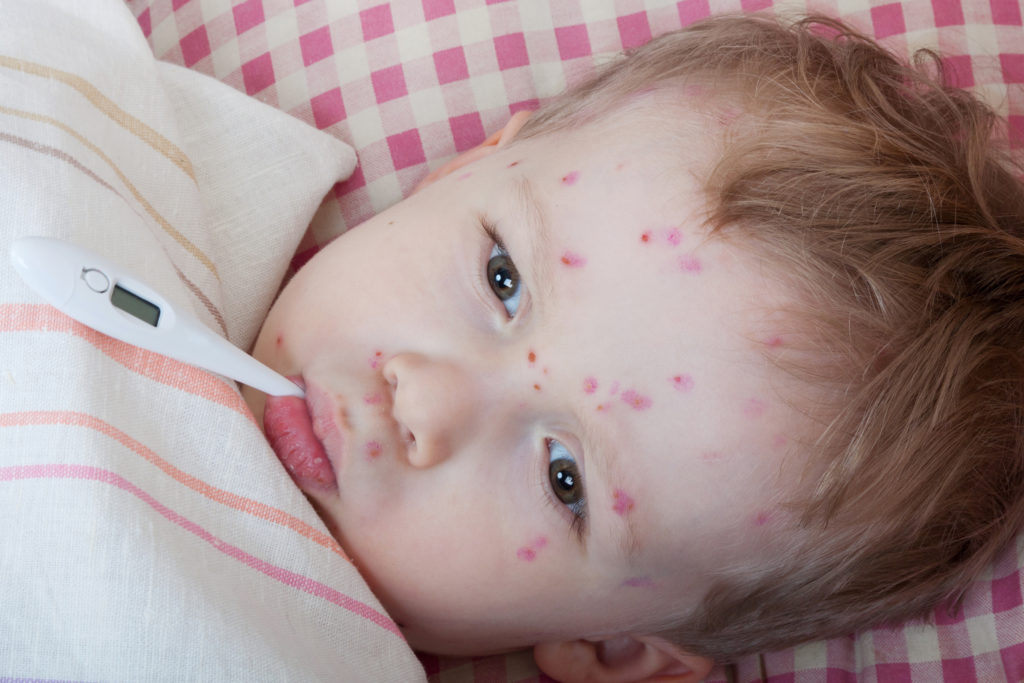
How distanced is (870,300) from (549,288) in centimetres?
32

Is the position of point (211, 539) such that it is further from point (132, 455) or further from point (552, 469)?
point (552, 469)

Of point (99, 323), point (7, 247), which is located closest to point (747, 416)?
point (99, 323)

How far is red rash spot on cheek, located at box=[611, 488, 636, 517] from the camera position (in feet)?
3.06

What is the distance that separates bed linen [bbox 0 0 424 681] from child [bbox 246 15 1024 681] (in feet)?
0.27

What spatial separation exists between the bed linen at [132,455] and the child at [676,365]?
8cm

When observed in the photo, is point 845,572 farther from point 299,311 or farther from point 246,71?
point 246,71

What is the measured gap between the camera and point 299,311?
1062mm

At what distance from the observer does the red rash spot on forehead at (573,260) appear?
0.93 metres

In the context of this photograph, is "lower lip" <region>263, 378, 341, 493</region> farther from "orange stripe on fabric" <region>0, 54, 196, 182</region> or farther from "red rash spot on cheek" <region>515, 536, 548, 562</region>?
"orange stripe on fabric" <region>0, 54, 196, 182</region>

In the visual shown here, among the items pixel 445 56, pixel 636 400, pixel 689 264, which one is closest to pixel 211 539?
pixel 636 400

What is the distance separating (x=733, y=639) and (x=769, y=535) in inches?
9.1

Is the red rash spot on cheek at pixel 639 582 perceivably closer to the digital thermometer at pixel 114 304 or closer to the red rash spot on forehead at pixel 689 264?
the red rash spot on forehead at pixel 689 264

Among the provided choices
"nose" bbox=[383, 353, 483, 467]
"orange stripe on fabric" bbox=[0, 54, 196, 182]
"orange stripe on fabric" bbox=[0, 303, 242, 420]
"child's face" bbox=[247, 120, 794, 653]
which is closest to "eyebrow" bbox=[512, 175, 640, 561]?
"child's face" bbox=[247, 120, 794, 653]

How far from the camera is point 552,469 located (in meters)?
0.98
